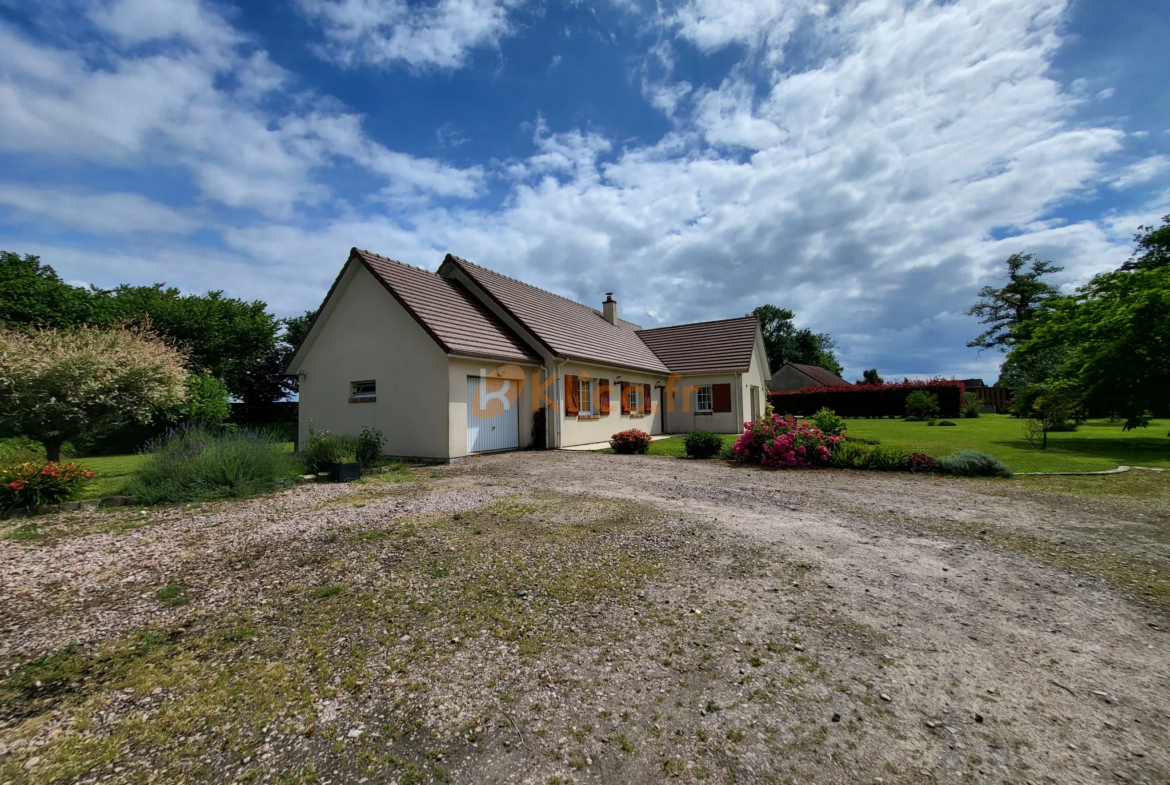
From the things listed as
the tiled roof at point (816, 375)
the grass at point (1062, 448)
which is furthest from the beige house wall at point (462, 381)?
the tiled roof at point (816, 375)

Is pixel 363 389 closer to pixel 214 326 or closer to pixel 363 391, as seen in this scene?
pixel 363 391

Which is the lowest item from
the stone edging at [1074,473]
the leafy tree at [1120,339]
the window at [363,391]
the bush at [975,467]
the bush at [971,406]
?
the stone edging at [1074,473]

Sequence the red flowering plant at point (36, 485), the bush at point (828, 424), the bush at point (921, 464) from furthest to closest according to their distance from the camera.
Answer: the bush at point (828, 424) < the bush at point (921, 464) < the red flowering plant at point (36, 485)

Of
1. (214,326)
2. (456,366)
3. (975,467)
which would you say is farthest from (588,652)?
(214,326)

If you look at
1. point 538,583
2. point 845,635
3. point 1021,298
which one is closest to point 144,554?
point 538,583

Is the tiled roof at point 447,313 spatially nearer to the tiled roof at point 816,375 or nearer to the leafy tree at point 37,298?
the leafy tree at point 37,298

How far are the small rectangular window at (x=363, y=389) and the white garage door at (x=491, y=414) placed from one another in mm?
2824

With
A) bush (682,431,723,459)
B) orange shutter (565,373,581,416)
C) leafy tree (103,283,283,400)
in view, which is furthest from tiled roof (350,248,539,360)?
leafy tree (103,283,283,400)

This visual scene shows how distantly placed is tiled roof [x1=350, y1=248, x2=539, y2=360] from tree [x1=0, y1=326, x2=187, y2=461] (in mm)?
5535

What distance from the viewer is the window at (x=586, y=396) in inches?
673

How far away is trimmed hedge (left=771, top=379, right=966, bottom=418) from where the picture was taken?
29294 millimetres

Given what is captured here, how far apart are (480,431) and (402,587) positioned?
9.63 meters

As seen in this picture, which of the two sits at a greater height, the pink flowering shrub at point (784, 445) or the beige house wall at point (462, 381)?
the beige house wall at point (462, 381)

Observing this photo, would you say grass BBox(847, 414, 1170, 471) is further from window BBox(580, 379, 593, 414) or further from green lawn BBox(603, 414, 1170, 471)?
window BBox(580, 379, 593, 414)
